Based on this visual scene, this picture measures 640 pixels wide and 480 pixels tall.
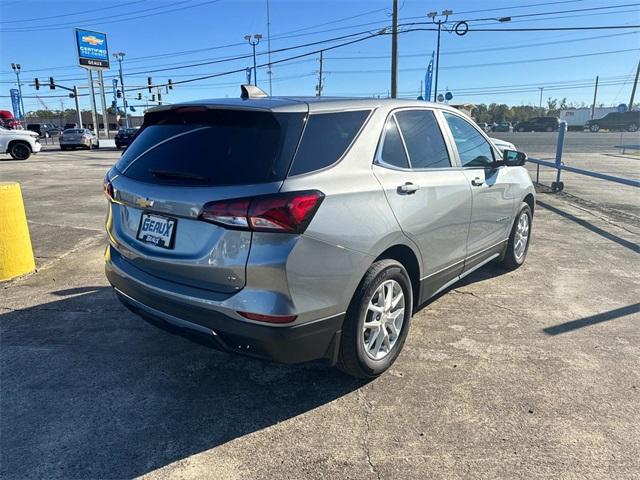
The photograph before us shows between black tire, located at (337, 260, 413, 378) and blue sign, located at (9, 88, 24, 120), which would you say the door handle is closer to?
black tire, located at (337, 260, 413, 378)

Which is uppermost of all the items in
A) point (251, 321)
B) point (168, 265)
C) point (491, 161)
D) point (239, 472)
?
point (491, 161)

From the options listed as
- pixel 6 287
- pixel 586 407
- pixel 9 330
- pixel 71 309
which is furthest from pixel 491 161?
pixel 6 287

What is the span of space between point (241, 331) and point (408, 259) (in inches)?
54.9

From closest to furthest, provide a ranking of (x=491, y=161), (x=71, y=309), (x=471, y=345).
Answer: (x=471, y=345)
(x=71, y=309)
(x=491, y=161)

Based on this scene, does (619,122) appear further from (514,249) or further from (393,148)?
(393,148)

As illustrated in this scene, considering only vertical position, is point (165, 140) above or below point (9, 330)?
above

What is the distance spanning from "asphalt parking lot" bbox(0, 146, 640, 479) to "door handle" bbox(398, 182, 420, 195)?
123 cm

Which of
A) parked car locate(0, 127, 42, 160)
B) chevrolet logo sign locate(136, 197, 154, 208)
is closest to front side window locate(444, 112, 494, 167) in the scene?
chevrolet logo sign locate(136, 197, 154, 208)

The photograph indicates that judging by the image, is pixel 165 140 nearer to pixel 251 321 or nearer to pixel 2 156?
pixel 251 321

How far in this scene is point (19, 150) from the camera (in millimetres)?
Result: 22469

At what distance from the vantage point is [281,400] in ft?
9.64

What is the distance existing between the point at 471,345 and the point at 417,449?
1363mm

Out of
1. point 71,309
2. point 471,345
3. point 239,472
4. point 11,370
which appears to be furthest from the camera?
point 71,309

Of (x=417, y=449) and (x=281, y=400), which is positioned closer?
(x=417, y=449)
